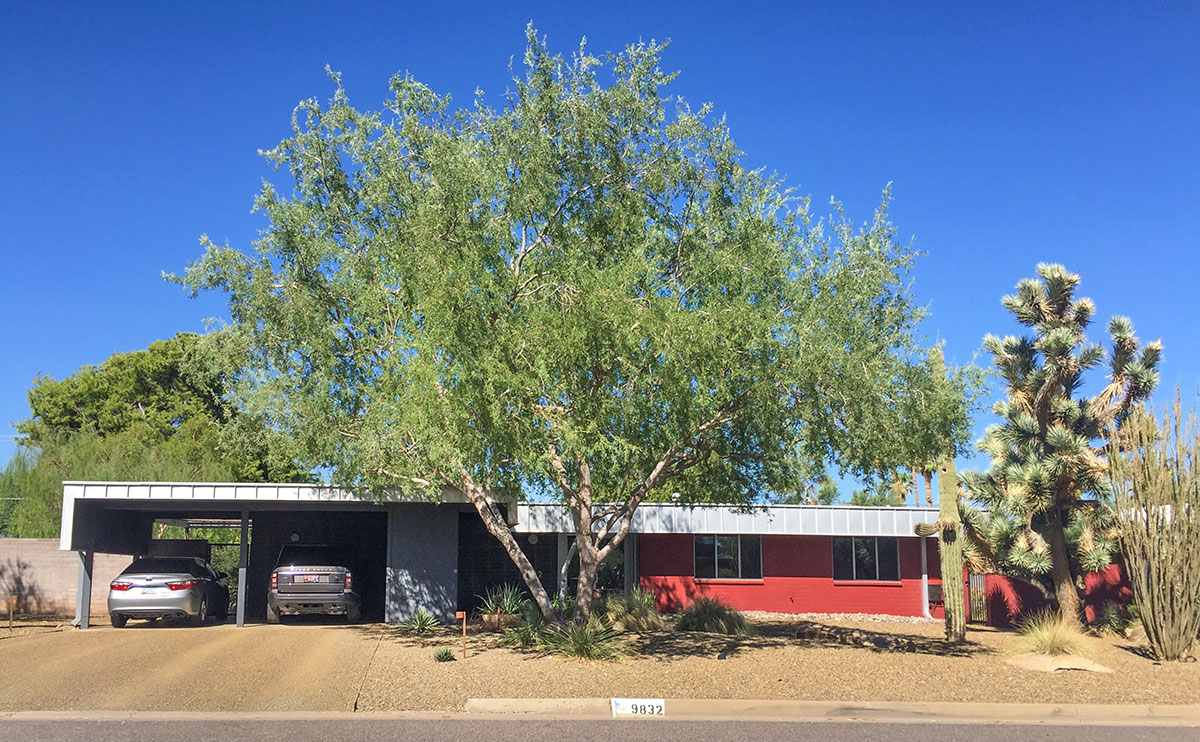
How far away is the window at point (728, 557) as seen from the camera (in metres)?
24.1

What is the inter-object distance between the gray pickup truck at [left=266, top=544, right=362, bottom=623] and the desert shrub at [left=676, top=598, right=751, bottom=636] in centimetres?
622

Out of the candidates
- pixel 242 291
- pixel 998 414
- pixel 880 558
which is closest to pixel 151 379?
pixel 242 291

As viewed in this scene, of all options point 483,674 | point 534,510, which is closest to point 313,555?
point 534,510

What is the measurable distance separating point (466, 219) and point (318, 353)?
3.54 meters

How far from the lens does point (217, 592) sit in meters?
20.5

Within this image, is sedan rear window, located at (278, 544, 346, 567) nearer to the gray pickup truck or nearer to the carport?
the gray pickup truck

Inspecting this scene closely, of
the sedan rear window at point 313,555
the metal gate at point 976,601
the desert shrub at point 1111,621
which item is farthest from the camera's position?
the metal gate at point 976,601

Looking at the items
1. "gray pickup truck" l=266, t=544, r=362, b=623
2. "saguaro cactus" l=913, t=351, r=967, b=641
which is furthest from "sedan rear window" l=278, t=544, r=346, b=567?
"saguaro cactus" l=913, t=351, r=967, b=641

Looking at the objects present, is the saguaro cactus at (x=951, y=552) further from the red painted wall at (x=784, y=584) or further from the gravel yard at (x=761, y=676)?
the red painted wall at (x=784, y=584)

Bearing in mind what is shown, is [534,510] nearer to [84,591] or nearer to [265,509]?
[265,509]

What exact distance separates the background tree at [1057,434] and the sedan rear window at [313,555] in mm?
13224

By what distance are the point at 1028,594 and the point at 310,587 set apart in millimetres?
16521

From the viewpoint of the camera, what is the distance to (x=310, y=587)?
18141mm

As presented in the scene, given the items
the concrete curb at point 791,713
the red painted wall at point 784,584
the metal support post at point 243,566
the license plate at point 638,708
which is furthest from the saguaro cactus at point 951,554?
the metal support post at point 243,566
